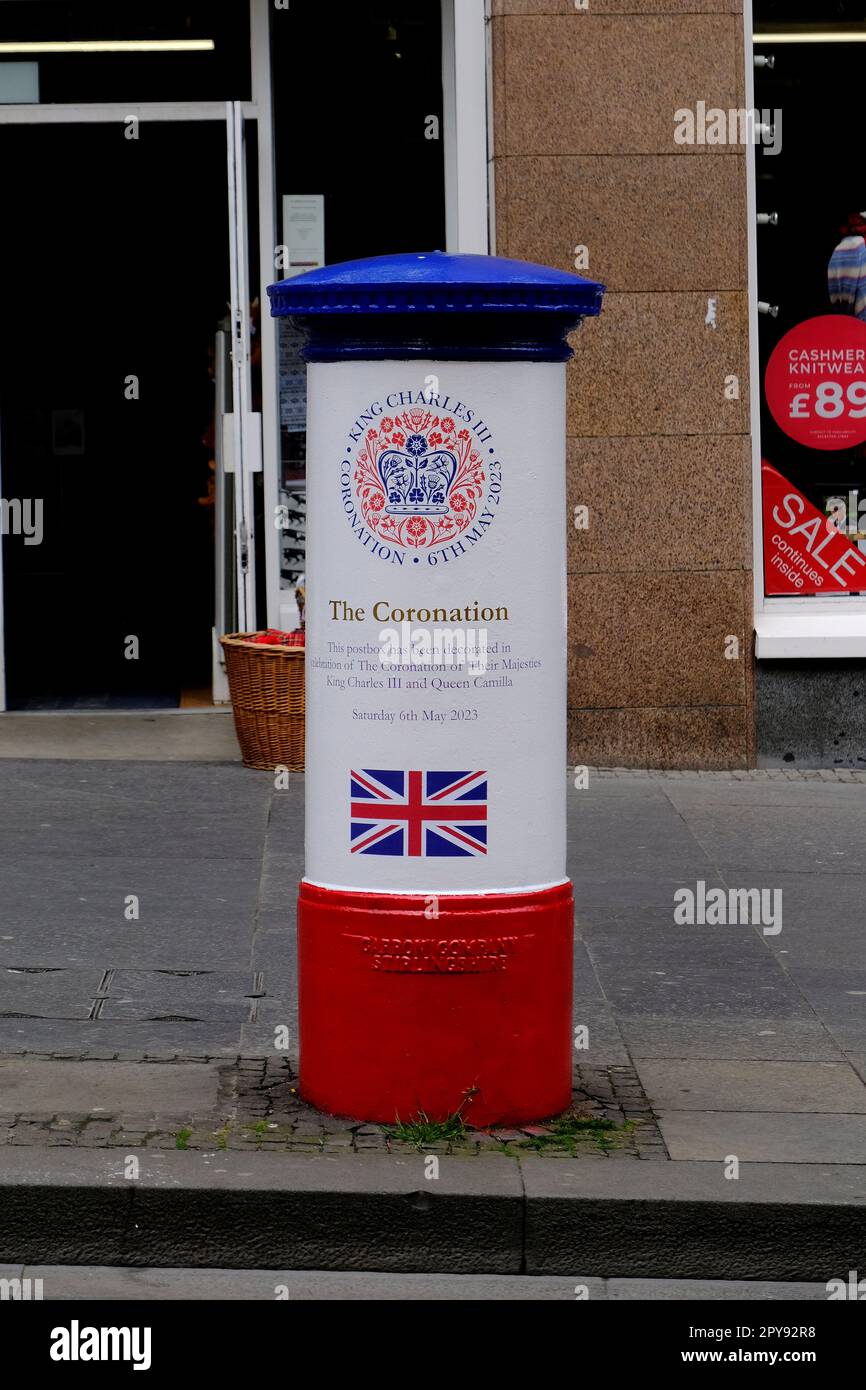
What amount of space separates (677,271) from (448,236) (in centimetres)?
142

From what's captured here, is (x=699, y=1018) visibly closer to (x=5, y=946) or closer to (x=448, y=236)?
(x=5, y=946)

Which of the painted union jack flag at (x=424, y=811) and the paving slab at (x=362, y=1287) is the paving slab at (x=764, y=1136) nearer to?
the paving slab at (x=362, y=1287)

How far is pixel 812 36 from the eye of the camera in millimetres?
10617

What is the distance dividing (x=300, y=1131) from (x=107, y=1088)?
593mm

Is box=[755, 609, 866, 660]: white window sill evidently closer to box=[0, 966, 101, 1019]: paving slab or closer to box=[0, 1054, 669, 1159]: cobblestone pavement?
box=[0, 966, 101, 1019]: paving slab

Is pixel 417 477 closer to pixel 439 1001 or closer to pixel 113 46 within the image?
pixel 439 1001

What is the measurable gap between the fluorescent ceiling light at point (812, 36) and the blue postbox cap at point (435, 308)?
236 inches

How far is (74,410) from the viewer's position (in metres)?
13.8

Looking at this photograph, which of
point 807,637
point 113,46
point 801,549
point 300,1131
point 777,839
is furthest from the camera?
point 113,46

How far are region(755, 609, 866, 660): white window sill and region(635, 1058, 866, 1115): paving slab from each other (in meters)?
4.57

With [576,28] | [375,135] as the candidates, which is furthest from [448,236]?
[576,28]

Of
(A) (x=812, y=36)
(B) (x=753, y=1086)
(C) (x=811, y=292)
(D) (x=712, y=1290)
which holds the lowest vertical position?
(D) (x=712, y=1290)

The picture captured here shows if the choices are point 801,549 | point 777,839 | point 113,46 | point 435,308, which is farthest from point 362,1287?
point 113,46
